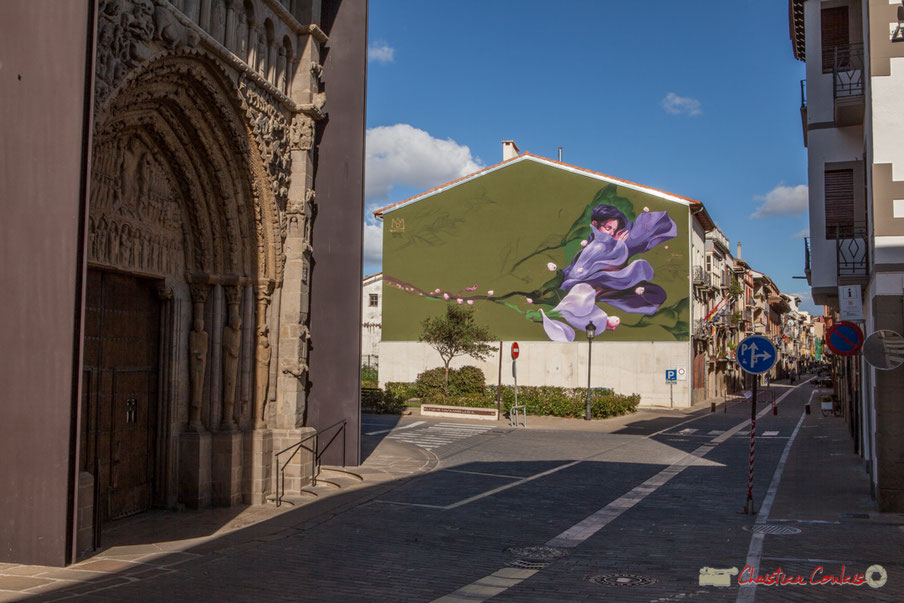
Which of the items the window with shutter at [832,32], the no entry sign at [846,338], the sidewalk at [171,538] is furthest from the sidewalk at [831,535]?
the window with shutter at [832,32]

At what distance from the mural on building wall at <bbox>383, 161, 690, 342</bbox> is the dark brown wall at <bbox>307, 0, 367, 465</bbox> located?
27.9 meters

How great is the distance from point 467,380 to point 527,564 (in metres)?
33.9

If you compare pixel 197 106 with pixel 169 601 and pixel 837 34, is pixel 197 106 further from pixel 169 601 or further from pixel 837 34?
pixel 837 34

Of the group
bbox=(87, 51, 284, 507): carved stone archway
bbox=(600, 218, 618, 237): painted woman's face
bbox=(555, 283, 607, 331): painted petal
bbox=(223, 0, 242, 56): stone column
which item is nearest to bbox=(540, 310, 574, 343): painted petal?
bbox=(555, 283, 607, 331): painted petal

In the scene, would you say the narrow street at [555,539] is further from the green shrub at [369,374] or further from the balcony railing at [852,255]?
the green shrub at [369,374]

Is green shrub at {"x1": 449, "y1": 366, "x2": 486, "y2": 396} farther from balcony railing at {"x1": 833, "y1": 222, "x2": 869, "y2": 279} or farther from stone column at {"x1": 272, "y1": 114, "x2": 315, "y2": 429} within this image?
balcony railing at {"x1": 833, "y1": 222, "x2": 869, "y2": 279}

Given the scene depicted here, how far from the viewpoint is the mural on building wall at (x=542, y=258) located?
4206 centimetres

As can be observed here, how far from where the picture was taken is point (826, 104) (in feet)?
49.2

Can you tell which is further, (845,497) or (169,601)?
(845,497)

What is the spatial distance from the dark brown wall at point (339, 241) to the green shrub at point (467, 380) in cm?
2519

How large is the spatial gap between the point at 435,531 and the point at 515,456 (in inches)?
357

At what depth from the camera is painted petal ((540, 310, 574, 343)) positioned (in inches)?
1698

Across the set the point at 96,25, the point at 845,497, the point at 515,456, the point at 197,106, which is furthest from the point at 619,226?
the point at 96,25
